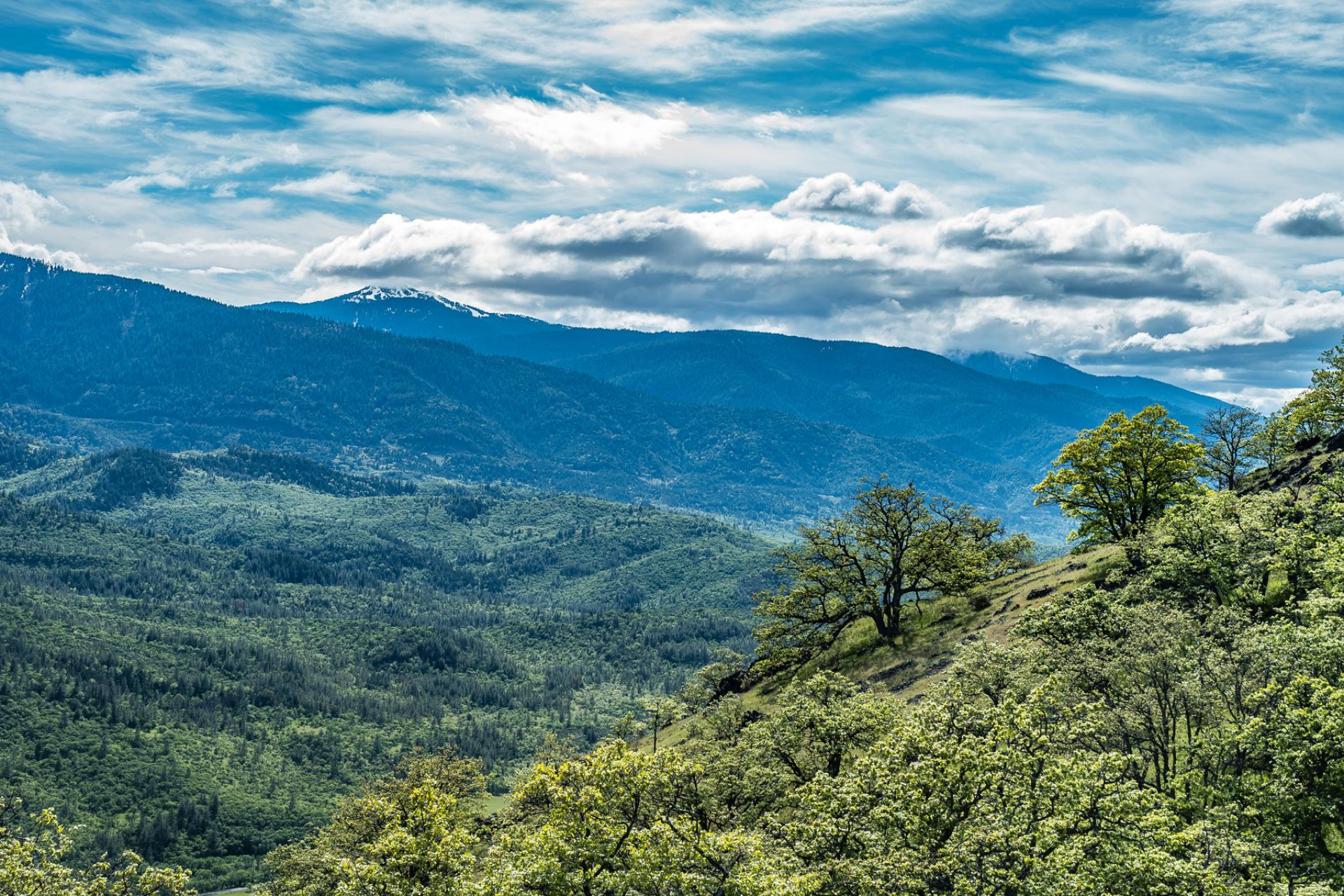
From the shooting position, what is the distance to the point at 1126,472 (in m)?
103

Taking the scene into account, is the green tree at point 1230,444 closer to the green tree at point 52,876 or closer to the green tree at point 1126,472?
the green tree at point 1126,472

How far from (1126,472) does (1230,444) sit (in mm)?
29168

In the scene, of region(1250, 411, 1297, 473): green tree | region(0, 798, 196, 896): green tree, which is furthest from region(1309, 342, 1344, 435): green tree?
region(0, 798, 196, 896): green tree

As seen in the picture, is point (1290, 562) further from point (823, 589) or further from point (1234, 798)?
point (823, 589)

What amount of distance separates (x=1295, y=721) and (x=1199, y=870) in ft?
32.9

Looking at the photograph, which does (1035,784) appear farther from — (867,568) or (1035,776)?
(867,568)

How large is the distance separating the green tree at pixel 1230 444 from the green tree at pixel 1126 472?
15.5 meters

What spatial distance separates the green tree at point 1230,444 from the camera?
391ft

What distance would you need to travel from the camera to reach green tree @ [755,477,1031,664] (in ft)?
375

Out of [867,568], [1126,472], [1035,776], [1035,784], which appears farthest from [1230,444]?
[1035,784]

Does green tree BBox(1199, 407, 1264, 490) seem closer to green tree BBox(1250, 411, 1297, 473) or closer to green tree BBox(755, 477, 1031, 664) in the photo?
green tree BBox(1250, 411, 1297, 473)

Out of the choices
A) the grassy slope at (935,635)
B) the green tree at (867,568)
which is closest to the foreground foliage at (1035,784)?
the grassy slope at (935,635)

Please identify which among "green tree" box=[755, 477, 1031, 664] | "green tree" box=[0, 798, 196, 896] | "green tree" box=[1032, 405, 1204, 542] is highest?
"green tree" box=[1032, 405, 1204, 542]

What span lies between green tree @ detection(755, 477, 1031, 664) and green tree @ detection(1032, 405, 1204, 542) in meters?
14.5
